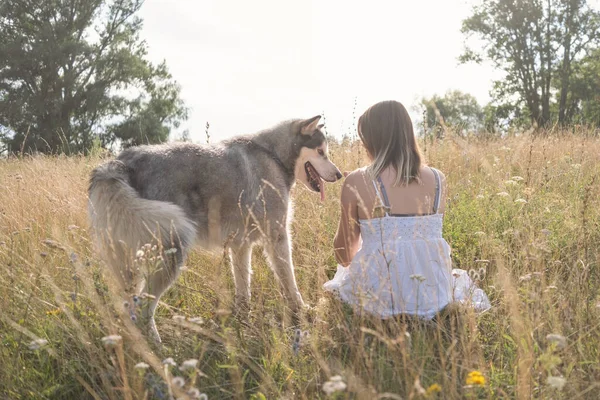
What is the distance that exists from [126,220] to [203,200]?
67 centimetres

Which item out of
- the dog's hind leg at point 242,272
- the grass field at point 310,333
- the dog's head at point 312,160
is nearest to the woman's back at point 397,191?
the grass field at point 310,333

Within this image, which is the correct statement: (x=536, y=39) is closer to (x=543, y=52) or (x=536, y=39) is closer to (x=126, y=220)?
(x=543, y=52)

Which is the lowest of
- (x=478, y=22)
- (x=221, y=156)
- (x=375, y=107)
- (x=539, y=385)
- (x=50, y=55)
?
(x=539, y=385)

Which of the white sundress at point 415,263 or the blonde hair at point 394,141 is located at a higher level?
the blonde hair at point 394,141

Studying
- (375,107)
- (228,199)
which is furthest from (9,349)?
(375,107)

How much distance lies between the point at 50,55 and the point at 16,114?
2.81 m

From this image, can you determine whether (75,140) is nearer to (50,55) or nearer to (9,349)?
(50,55)

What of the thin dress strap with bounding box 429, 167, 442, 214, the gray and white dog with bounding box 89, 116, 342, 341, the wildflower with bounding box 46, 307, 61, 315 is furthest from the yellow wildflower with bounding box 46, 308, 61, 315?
the thin dress strap with bounding box 429, 167, 442, 214

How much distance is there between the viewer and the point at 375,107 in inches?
139

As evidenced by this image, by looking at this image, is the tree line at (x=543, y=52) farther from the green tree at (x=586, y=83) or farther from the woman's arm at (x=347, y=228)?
the woman's arm at (x=347, y=228)

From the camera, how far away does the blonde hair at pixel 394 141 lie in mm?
3396

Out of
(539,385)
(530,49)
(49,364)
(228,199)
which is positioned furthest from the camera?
(530,49)

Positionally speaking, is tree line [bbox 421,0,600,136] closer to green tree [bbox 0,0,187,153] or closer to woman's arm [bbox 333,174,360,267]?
green tree [bbox 0,0,187,153]

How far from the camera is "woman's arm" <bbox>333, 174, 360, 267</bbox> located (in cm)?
345
